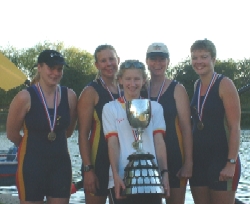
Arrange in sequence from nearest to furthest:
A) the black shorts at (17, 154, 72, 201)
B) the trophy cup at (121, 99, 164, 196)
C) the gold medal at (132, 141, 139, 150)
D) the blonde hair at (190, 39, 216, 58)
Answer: the trophy cup at (121, 99, 164, 196) → the gold medal at (132, 141, 139, 150) → the black shorts at (17, 154, 72, 201) → the blonde hair at (190, 39, 216, 58)

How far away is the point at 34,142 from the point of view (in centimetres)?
468

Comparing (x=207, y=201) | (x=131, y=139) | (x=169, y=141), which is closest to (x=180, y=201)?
(x=207, y=201)

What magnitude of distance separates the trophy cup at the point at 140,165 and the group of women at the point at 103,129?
13.5 inches

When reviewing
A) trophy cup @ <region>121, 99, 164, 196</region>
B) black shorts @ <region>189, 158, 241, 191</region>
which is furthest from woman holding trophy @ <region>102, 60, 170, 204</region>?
black shorts @ <region>189, 158, 241, 191</region>

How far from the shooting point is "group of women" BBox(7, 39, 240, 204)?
4668mm

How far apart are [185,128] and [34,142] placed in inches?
52.9

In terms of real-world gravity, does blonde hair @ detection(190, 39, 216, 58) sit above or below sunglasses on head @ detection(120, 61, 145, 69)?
above

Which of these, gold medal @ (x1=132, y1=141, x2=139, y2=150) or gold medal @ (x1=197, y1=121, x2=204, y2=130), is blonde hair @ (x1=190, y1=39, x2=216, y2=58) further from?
gold medal @ (x1=132, y1=141, x2=139, y2=150)

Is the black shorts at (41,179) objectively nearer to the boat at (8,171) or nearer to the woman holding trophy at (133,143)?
the woman holding trophy at (133,143)

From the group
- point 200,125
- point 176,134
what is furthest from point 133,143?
point 200,125

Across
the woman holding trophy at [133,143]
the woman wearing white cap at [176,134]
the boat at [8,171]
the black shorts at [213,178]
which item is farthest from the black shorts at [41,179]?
the boat at [8,171]

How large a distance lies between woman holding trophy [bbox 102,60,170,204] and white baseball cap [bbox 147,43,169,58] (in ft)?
1.78

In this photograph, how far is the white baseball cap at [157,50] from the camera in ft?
16.2

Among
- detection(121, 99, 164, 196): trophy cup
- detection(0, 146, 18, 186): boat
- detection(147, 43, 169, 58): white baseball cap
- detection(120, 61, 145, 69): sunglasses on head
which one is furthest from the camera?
detection(0, 146, 18, 186): boat
